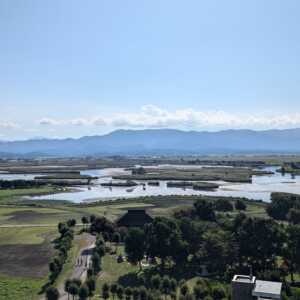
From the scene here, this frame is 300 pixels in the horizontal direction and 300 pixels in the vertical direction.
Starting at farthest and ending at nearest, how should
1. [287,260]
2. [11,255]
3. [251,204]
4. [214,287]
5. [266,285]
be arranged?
[251,204], [11,255], [287,260], [214,287], [266,285]

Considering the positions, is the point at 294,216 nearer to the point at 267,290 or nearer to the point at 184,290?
the point at 184,290

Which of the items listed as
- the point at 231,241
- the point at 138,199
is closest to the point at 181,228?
the point at 231,241

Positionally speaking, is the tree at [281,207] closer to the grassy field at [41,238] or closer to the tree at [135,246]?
the grassy field at [41,238]

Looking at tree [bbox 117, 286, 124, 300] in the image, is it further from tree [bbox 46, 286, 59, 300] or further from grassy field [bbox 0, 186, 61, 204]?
grassy field [bbox 0, 186, 61, 204]

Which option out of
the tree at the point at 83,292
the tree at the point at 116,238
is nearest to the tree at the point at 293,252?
the tree at the point at 83,292

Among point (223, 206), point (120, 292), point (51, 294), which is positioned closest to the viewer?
point (51, 294)

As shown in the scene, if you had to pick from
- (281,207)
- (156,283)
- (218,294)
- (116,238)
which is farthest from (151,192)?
(218,294)

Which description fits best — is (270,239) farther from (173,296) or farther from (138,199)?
(138,199)
